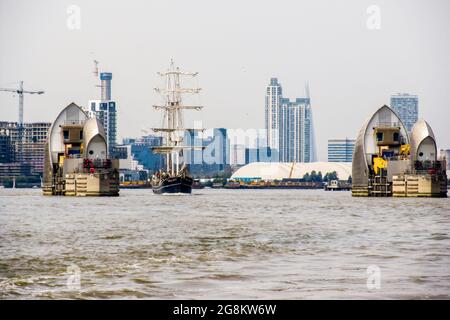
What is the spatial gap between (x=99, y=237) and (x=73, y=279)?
17122 mm

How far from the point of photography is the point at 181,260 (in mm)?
33250

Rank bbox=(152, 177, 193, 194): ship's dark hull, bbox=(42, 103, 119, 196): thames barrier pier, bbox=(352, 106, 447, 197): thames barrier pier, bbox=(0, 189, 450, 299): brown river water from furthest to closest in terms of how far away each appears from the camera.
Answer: bbox=(152, 177, 193, 194): ship's dark hull, bbox=(42, 103, 119, 196): thames barrier pier, bbox=(352, 106, 447, 197): thames barrier pier, bbox=(0, 189, 450, 299): brown river water

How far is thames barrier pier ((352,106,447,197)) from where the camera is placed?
122250 mm

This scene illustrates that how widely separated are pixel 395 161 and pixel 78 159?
1646 inches

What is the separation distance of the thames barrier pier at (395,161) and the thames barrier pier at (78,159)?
32888 mm

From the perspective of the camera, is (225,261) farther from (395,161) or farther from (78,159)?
(78,159)

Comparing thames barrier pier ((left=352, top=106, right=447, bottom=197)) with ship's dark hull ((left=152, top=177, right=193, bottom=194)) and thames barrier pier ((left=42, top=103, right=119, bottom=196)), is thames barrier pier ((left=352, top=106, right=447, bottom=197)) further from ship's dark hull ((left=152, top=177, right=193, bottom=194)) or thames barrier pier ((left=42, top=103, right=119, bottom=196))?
thames barrier pier ((left=42, top=103, right=119, bottom=196))

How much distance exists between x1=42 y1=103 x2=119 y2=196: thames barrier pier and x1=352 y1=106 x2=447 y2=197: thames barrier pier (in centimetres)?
3289

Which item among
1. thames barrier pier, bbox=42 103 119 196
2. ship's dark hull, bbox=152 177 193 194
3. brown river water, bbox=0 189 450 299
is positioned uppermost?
thames barrier pier, bbox=42 103 119 196

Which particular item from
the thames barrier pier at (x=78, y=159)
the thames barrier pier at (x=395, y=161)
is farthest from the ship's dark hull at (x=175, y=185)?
the thames barrier pier at (x=395, y=161)

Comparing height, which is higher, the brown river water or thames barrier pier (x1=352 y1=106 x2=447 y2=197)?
thames barrier pier (x1=352 y1=106 x2=447 y2=197)

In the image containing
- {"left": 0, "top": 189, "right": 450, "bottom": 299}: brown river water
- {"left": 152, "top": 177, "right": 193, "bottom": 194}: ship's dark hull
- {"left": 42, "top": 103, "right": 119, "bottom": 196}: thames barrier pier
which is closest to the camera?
{"left": 0, "top": 189, "right": 450, "bottom": 299}: brown river water

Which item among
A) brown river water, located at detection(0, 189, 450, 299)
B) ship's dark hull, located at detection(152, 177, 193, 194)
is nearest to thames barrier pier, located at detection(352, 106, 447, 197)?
ship's dark hull, located at detection(152, 177, 193, 194)
